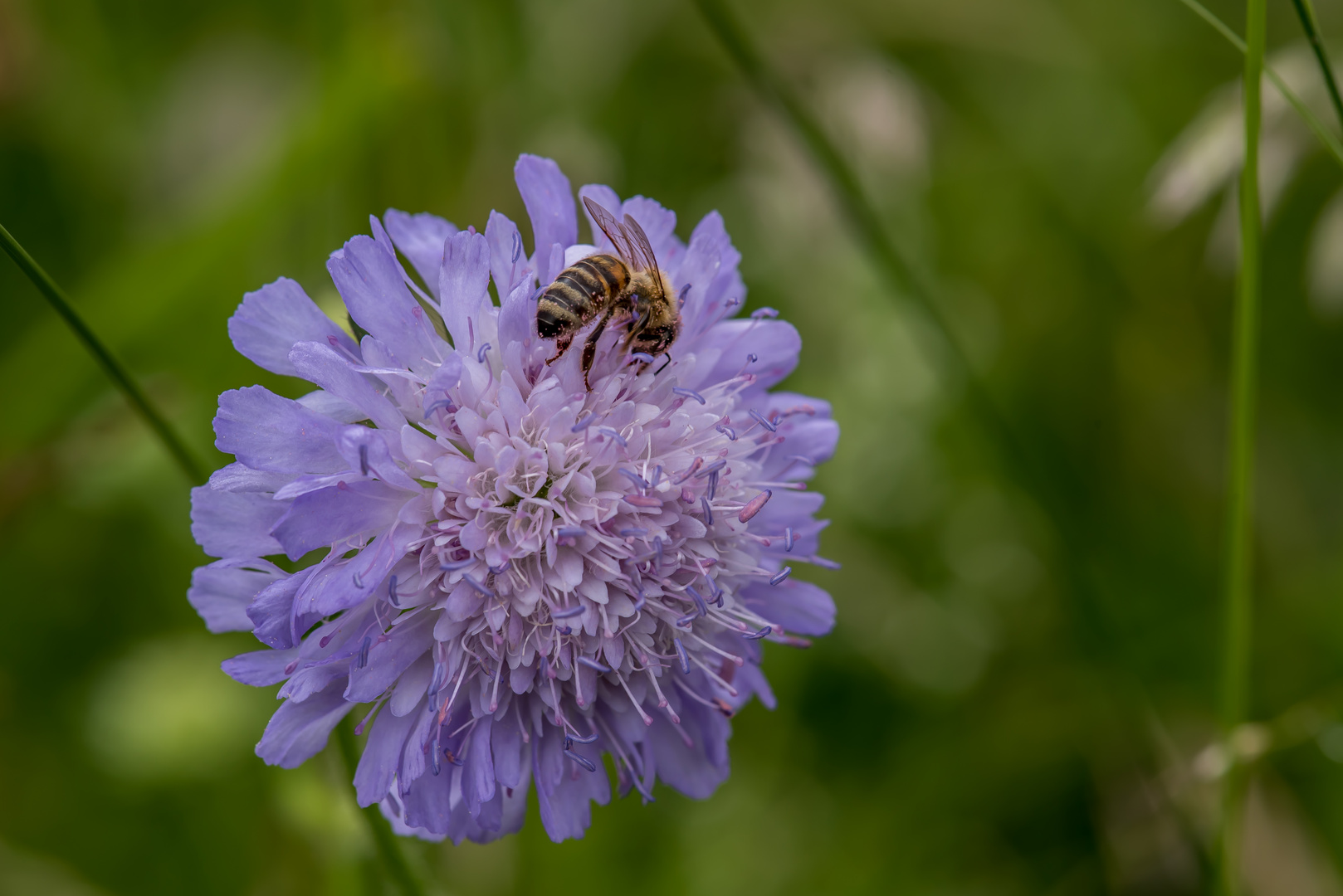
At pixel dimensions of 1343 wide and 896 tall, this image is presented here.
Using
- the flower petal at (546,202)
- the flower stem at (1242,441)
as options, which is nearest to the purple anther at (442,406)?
the flower petal at (546,202)

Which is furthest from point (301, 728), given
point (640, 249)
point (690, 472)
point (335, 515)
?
point (640, 249)

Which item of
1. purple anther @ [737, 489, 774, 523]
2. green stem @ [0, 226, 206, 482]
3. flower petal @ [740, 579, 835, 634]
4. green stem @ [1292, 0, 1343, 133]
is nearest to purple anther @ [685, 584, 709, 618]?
purple anther @ [737, 489, 774, 523]

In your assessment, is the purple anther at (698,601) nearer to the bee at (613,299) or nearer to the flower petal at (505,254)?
the bee at (613,299)

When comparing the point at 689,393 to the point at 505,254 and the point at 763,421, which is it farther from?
the point at 505,254

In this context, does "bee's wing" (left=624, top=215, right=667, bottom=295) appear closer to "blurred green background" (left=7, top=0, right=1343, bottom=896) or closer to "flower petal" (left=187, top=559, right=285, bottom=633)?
"flower petal" (left=187, top=559, right=285, bottom=633)

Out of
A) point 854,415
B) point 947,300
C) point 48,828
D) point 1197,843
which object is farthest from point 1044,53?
point 48,828

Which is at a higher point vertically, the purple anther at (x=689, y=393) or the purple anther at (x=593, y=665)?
the purple anther at (x=689, y=393)
